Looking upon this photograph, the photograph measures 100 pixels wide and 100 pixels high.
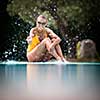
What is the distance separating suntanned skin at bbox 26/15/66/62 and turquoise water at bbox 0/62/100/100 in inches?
2.2

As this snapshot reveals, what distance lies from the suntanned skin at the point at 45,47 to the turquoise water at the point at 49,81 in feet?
0.19

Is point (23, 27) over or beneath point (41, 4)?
beneath

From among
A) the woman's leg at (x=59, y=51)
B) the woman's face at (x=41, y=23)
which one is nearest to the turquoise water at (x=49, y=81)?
the woman's leg at (x=59, y=51)

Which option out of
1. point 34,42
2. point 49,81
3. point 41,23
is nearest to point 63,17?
point 41,23

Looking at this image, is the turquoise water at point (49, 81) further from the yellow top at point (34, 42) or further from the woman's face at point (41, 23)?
the woman's face at point (41, 23)

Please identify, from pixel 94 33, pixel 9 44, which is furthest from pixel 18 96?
pixel 94 33

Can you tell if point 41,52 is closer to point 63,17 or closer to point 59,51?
point 59,51

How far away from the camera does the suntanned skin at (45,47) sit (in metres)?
2.07

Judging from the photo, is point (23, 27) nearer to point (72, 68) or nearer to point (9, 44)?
point (9, 44)

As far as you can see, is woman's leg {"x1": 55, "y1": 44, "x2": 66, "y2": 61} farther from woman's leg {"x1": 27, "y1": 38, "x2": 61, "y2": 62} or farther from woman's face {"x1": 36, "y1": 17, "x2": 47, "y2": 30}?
woman's face {"x1": 36, "y1": 17, "x2": 47, "y2": 30}

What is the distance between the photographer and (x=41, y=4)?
6.80ft

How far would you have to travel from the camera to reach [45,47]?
82.7 inches

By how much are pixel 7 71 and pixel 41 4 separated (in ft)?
1.79

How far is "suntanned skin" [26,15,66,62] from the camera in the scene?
6.79 ft
